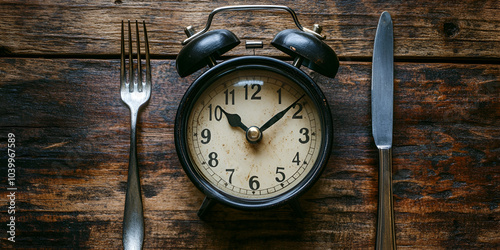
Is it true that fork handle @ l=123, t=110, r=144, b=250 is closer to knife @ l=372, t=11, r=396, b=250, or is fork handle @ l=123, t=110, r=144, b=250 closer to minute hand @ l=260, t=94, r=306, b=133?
minute hand @ l=260, t=94, r=306, b=133

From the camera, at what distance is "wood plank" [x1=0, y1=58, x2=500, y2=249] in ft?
3.47

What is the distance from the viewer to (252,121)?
0.95 m

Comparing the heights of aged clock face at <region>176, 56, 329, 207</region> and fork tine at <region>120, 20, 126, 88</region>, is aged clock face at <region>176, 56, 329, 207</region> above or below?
below

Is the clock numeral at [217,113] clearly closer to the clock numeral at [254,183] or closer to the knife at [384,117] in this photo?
the clock numeral at [254,183]

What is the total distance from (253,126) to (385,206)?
0.46 metres

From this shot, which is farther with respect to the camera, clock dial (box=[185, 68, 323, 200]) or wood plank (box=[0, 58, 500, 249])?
wood plank (box=[0, 58, 500, 249])

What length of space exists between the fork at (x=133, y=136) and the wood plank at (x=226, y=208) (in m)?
0.03

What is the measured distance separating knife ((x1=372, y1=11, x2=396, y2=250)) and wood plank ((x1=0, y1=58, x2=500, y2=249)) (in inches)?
1.5

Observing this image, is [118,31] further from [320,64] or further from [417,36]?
[417,36]

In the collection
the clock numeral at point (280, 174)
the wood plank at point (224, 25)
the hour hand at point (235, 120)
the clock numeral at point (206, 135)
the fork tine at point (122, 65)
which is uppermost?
the wood plank at point (224, 25)

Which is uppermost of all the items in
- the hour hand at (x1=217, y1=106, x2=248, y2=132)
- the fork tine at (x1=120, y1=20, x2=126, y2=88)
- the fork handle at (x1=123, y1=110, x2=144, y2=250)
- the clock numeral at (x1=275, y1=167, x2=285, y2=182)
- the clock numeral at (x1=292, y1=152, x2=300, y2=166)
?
the fork tine at (x1=120, y1=20, x2=126, y2=88)

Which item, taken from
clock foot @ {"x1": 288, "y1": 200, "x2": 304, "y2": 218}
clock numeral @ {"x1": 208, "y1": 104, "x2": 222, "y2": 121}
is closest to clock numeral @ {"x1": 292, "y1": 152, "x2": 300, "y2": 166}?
clock foot @ {"x1": 288, "y1": 200, "x2": 304, "y2": 218}

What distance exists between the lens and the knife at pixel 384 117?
1.01 meters

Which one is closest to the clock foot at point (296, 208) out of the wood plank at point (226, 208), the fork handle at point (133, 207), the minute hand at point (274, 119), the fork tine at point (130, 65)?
the wood plank at point (226, 208)
